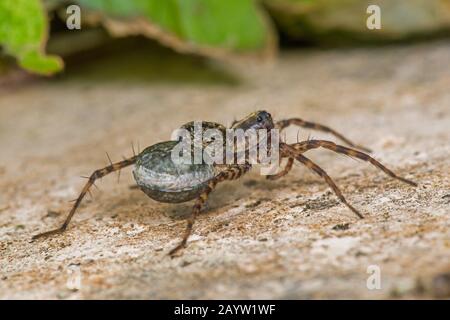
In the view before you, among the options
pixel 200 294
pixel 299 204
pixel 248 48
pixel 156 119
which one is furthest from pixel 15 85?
pixel 200 294

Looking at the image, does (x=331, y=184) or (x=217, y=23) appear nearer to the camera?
(x=331, y=184)

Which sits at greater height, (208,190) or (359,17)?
(359,17)

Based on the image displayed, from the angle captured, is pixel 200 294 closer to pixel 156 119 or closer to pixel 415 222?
pixel 415 222

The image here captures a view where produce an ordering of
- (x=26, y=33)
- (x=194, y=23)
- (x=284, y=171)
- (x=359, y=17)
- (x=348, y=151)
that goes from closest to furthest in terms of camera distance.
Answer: (x=348, y=151), (x=284, y=171), (x=26, y=33), (x=194, y=23), (x=359, y=17)

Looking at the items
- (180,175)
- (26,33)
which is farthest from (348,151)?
(26,33)

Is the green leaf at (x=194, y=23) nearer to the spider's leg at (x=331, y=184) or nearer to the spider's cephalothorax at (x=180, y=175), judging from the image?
the spider's cephalothorax at (x=180, y=175)

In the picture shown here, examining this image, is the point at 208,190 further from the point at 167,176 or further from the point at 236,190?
the point at 236,190
